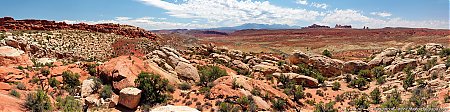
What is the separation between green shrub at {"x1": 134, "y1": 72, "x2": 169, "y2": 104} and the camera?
15664 millimetres

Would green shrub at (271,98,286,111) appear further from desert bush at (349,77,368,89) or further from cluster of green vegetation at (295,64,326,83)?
cluster of green vegetation at (295,64,326,83)

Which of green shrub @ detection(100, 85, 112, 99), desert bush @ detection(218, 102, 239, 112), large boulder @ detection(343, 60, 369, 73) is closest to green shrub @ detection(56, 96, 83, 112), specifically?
green shrub @ detection(100, 85, 112, 99)

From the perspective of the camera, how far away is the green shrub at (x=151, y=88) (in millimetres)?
15664

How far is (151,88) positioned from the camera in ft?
51.4

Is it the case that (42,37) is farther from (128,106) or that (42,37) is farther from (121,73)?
(128,106)

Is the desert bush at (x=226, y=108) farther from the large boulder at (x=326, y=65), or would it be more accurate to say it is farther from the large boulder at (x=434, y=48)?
the large boulder at (x=434, y=48)

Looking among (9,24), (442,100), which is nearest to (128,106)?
(442,100)

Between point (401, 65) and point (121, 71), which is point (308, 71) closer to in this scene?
point (401, 65)

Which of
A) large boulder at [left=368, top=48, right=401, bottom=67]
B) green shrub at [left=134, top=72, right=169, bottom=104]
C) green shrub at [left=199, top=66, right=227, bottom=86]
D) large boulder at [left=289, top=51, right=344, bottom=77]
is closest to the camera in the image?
green shrub at [left=134, top=72, right=169, bottom=104]

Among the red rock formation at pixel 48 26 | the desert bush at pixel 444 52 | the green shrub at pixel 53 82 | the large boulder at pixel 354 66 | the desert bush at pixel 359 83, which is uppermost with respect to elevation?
the red rock formation at pixel 48 26

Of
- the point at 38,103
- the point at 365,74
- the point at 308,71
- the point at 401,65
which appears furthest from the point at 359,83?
the point at 38,103

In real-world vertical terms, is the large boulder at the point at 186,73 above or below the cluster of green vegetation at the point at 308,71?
above

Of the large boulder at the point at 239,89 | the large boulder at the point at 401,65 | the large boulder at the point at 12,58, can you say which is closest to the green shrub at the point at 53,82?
the large boulder at the point at 12,58

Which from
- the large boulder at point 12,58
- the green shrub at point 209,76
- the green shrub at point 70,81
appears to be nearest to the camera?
→ the green shrub at point 70,81
